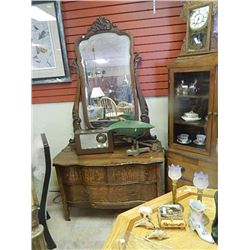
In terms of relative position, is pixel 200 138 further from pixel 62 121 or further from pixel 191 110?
pixel 62 121

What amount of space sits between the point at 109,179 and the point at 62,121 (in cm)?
64

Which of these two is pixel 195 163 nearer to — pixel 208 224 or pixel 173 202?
pixel 173 202

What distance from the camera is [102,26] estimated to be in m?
1.75

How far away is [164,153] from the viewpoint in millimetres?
1679

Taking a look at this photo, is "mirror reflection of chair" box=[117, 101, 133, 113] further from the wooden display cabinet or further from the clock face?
the clock face

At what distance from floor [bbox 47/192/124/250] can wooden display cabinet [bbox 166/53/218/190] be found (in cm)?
53

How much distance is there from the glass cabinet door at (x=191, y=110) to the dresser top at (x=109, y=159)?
0.20 m

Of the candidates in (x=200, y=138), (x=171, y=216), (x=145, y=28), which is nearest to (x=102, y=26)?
(x=145, y=28)

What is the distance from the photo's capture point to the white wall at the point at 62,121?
1824 mm

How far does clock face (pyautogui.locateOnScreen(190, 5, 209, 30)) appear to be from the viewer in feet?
4.65
